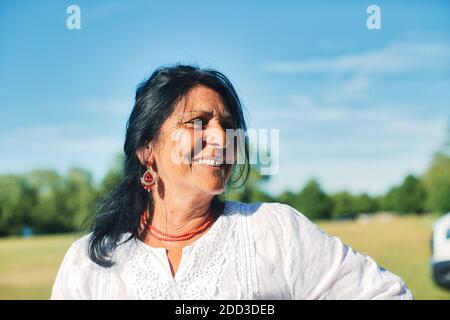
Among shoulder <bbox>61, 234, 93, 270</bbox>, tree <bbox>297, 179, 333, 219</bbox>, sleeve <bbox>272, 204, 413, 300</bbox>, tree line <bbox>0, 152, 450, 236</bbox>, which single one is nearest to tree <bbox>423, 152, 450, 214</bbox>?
tree line <bbox>0, 152, 450, 236</bbox>

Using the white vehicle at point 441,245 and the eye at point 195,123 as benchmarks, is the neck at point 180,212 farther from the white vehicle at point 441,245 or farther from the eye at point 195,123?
the white vehicle at point 441,245

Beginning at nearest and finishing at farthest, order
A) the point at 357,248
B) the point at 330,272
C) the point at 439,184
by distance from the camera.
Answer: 1. the point at 330,272
2. the point at 439,184
3. the point at 357,248

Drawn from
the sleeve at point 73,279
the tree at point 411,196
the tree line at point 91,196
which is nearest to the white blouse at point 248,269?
the sleeve at point 73,279

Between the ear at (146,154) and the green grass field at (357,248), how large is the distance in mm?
3672

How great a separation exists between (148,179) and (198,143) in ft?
0.69

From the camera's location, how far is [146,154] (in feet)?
4.63

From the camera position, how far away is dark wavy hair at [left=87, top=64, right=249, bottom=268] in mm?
1330

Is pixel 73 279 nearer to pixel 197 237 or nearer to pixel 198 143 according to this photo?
pixel 197 237

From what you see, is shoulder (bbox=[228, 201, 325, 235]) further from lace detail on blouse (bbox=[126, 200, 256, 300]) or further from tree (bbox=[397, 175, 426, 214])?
tree (bbox=[397, 175, 426, 214])

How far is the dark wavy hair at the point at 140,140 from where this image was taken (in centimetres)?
133

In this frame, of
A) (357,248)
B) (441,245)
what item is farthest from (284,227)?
(357,248)

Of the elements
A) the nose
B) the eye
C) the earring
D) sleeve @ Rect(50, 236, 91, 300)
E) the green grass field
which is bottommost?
the green grass field

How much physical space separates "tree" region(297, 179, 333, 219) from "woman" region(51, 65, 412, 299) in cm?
Result: 207
